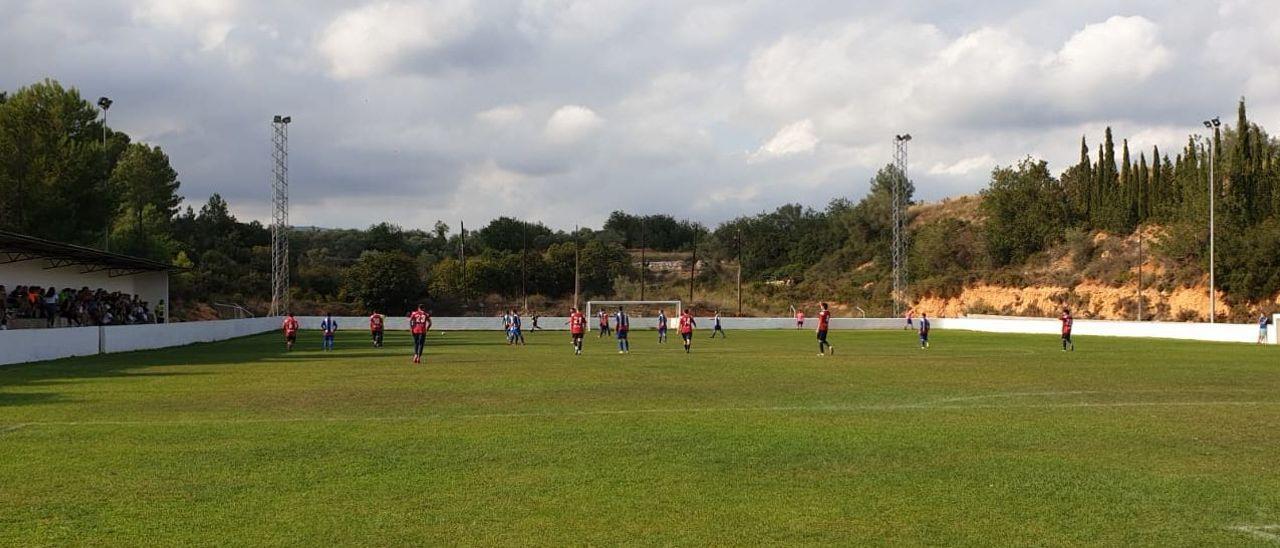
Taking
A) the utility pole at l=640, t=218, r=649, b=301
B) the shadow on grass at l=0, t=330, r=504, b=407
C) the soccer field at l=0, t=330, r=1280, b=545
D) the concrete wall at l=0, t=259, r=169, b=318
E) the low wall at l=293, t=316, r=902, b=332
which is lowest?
the shadow on grass at l=0, t=330, r=504, b=407

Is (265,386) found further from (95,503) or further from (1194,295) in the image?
(1194,295)

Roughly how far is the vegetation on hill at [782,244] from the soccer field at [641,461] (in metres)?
41.8

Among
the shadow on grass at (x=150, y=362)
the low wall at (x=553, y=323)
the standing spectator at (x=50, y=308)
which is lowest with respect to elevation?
the shadow on grass at (x=150, y=362)

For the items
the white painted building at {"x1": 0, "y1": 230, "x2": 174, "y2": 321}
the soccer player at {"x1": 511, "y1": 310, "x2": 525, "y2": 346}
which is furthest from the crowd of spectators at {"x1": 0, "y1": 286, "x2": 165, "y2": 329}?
the soccer player at {"x1": 511, "y1": 310, "x2": 525, "y2": 346}

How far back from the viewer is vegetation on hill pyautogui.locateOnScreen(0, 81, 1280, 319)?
6188 cm

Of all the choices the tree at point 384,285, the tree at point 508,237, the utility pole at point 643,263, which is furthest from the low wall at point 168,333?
the tree at point 508,237

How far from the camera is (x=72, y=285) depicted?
45.1 m

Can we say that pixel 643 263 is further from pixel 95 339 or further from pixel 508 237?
pixel 95 339

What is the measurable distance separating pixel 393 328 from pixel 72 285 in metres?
24.9

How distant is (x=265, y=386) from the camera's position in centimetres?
2073

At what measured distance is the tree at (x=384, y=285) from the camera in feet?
293

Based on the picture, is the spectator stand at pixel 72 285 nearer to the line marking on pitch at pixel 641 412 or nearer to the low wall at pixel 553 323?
the low wall at pixel 553 323

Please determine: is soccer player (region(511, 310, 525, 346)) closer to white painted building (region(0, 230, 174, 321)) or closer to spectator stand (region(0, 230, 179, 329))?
spectator stand (region(0, 230, 179, 329))

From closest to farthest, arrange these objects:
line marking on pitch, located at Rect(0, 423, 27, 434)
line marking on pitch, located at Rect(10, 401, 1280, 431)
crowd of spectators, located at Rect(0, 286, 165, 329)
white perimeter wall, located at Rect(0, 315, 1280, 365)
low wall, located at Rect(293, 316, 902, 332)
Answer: line marking on pitch, located at Rect(0, 423, 27, 434) < line marking on pitch, located at Rect(10, 401, 1280, 431) < white perimeter wall, located at Rect(0, 315, 1280, 365) < crowd of spectators, located at Rect(0, 286, 165, 329) < low wall, located at Rect(293, 316, 902, 332)
